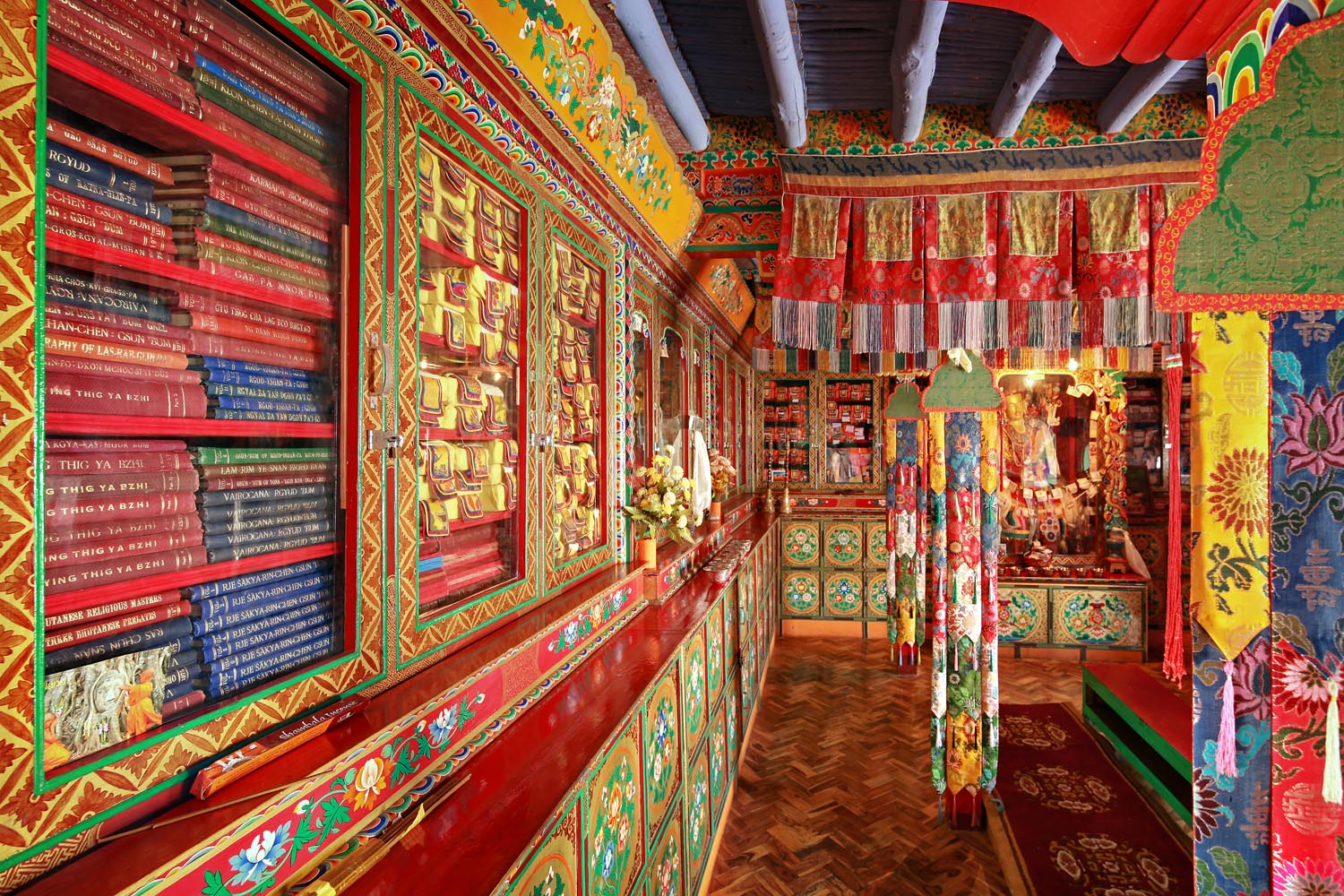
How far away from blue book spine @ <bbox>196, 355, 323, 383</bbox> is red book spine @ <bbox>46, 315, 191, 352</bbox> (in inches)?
1.9

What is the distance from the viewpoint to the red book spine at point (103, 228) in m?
0.87

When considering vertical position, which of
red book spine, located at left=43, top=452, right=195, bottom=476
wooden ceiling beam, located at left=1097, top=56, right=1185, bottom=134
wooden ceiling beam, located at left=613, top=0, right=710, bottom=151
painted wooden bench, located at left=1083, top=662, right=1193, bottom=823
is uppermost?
wooden ceiling beam, located at left=1097, top=56, right=1185, bottom=134

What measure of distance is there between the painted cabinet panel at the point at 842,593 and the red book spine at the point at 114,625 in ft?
26.9

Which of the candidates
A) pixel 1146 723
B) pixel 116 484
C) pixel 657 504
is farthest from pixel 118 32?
pixel 1146 723

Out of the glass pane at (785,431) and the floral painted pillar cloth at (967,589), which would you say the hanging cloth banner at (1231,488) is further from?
the glass pane at (785,431)

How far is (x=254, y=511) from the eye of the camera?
3.94ft

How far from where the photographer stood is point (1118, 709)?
14.9 ft

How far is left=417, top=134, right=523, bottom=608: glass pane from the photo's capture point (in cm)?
168

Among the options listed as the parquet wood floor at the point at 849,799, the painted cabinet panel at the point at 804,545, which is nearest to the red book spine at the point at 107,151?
the parquet wood floor at the point at 849,799

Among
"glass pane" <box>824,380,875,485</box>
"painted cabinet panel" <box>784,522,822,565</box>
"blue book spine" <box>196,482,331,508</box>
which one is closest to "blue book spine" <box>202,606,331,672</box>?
"blue book spine" <box>196,482,331,508</box>

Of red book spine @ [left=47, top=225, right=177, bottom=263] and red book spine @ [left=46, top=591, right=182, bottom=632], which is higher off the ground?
red book spine @ [left=47, top=225, right=177, bottom=263]

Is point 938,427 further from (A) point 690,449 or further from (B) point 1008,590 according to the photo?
(B) point 1008,590

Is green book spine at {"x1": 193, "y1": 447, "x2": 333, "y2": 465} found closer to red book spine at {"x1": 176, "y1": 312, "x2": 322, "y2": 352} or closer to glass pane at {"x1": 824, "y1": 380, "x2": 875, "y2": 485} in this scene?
red book spine at {"x1": 176, "y1": 312, "x2": 322, "y2": 352}

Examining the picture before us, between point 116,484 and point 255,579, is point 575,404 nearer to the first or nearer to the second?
point 255,579
